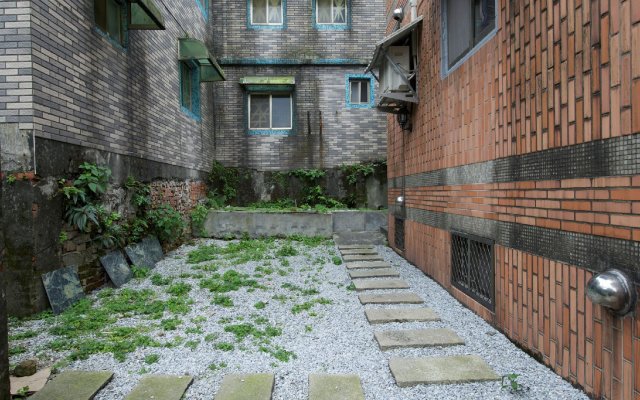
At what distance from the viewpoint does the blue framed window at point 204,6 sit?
33.9 feet

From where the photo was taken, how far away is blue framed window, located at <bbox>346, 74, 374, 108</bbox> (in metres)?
11.9

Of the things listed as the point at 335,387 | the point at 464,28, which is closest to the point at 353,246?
the point at 464,28

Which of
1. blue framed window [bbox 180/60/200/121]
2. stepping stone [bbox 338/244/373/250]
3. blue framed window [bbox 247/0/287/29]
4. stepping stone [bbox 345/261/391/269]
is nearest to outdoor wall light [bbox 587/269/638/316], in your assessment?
stepping stone [bbox 345/261/391/269]

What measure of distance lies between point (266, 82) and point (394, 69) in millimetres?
6344

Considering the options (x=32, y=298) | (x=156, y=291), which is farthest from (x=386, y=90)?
(x=32, y=298)

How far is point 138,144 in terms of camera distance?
256 inches

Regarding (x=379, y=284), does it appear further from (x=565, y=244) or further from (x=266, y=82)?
(x=266, y=82)

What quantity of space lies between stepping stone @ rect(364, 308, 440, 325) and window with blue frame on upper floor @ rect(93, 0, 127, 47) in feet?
18.3

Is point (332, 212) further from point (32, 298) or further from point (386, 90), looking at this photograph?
point (32, 298)

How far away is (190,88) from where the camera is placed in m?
9.89

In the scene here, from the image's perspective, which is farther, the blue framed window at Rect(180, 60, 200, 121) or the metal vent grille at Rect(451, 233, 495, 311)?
the blue framed window at Rect(180, 60, 200, 121)

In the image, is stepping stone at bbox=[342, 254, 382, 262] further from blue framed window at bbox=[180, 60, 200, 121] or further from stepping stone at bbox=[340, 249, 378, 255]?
blue framed window at bbox=[180, 60, 200, 121]

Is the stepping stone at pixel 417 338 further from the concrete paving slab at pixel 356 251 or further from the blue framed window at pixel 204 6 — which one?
the blue framed window at pixel 204 6

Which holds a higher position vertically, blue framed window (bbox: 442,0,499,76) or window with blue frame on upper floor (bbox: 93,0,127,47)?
window with blue frame on upper floor (bbox: 93,0,127,47)
